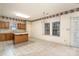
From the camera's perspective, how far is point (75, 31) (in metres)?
4.82

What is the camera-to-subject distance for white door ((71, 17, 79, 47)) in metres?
4.75

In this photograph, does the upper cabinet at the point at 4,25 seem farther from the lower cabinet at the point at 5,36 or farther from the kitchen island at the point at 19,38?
the kitchen island at the point at 19,38

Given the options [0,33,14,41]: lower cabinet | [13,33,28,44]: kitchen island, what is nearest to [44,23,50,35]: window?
[13,33,28,44]: kitchen island

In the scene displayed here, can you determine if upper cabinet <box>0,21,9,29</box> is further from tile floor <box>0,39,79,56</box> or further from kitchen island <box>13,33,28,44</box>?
tile floor <box>0,39,79,56</box>

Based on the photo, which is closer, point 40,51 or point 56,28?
point 40,51

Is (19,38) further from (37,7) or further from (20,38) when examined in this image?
(37,7)

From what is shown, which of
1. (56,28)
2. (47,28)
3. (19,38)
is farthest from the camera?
(47,28)

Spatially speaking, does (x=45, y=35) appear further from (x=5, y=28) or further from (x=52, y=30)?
(x=5, y=28)

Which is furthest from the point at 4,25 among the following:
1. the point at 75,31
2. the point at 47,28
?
the point at 75,31

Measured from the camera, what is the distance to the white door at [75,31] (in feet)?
15.6

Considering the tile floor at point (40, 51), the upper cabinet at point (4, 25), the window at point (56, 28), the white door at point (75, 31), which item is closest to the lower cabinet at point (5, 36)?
the upper cabinet at point (4, 25)

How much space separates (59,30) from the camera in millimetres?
5816

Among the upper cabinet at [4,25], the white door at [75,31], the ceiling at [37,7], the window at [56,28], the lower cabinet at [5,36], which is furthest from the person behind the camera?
the upper cabinet at [4,25]

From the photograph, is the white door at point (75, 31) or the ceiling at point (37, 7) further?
the white door at point (75, 31)
